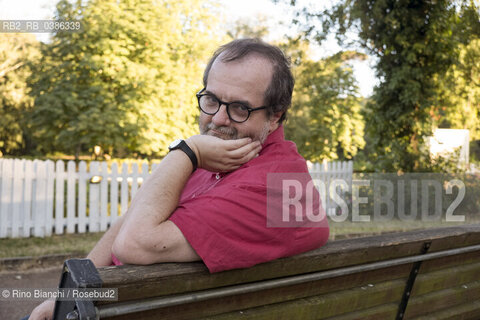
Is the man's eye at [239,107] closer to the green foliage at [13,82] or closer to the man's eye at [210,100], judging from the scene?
the man's eye at [210,100]

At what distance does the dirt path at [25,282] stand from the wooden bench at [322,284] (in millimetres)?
4066

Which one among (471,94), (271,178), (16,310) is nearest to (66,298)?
(271,178)

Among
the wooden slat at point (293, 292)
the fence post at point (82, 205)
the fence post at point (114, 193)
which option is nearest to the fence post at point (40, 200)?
the fence post at point (82, 205)

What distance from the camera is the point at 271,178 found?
168 centimetres

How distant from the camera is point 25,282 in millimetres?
6488

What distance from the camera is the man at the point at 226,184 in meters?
1.48

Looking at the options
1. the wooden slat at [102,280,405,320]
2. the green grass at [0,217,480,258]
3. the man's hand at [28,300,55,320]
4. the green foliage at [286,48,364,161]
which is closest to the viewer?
the wooden slat at [102,280,405,320]

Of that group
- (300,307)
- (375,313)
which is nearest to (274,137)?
(300,307)

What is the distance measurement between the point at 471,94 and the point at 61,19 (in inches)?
536

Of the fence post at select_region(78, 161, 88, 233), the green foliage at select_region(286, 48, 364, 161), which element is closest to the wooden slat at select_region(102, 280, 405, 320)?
the fence post at select_region(78, 161, 88, 233)

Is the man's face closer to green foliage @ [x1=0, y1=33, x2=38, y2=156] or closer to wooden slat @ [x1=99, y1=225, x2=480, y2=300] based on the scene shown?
wooden slat @ [x1=99, y1=225, x2=480, y2=300]

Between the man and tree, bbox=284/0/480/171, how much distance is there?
39.8 feet

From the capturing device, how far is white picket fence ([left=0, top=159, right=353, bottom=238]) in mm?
9156

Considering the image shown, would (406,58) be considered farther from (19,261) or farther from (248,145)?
(248,145)
